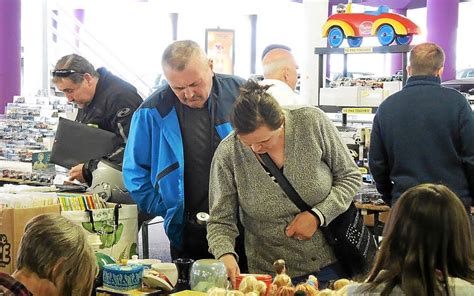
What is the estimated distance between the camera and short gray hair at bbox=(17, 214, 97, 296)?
7.22 ft

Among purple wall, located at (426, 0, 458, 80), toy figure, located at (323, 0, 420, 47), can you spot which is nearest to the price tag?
toy figure, located at (323, 0, 420, 47)

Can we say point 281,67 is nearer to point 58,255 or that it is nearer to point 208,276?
point 208,276

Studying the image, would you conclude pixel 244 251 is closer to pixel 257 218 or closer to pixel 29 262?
pixel 257 218

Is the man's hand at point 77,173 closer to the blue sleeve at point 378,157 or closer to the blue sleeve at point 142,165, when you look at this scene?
the blue sleeve at point 142,165

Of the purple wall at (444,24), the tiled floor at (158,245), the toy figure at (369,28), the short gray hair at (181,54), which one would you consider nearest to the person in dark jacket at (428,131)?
the short gray hair at (181,54)

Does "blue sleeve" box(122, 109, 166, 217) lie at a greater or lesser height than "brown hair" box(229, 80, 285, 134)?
lesser

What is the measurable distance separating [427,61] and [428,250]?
7.05 ft

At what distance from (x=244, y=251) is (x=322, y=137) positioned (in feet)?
2.01

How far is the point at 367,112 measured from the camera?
211 inches

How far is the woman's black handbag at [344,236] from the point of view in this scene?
272 centimetres

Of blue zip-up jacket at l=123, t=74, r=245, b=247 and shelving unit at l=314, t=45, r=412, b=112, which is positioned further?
shelving unit at l=314, t=45, r=412, b=112

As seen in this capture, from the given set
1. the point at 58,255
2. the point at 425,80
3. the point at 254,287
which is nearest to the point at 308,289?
the point at 254,287

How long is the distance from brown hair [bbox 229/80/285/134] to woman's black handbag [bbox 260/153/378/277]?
0.20m

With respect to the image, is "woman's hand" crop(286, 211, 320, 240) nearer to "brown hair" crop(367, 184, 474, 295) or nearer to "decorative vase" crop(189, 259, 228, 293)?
"decorative vase" crop(189, 259, 228, 293)
